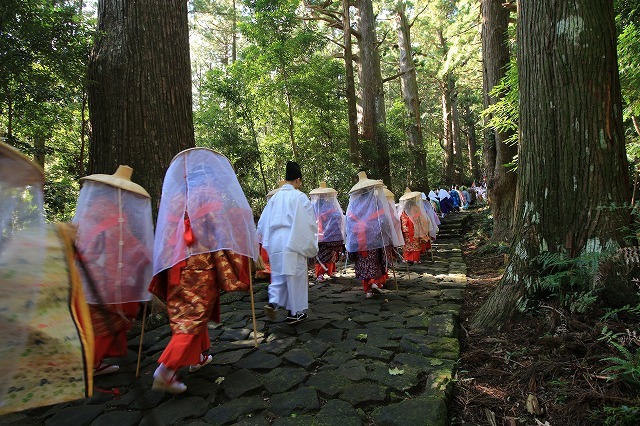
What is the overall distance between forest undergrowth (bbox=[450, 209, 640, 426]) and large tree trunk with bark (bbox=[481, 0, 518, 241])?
572 cm

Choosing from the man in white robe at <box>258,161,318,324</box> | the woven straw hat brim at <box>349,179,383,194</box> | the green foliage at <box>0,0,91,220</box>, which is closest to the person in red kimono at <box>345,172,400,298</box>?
the woven straw hat brim at <box>349,179,383,194</box>

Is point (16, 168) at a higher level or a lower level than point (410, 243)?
higher

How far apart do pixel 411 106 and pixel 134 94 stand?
15808 millimetres

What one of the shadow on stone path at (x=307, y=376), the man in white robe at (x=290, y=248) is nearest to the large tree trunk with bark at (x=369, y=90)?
the man in white robe at (x=290, y=248)

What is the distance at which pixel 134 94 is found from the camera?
450cm

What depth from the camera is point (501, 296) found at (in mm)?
3635

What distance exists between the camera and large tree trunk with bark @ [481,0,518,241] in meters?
8.42

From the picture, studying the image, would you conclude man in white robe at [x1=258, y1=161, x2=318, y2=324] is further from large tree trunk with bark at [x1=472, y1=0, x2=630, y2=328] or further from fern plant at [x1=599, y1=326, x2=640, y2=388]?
fern plant at [x1=599, y1=326, x2=640, y2=388]

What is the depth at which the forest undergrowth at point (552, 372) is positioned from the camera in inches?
85.8

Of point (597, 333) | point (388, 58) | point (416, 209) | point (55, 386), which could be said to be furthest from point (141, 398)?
point (388, 58)

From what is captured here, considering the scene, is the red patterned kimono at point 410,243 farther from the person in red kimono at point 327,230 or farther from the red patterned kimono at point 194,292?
the red patterned kimono at point 194,292

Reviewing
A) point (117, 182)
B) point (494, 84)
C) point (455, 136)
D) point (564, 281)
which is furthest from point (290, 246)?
point (455, 136)

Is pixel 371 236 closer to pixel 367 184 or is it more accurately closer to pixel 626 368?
pixel 367 184

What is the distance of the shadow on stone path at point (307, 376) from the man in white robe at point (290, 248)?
→ 28 cm
